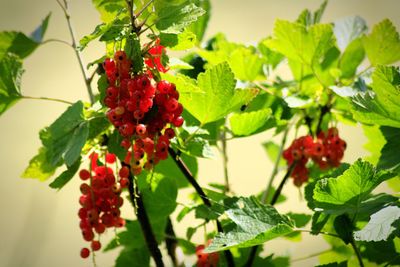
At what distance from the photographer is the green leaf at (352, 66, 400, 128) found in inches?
28.8

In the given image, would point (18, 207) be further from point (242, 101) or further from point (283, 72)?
point (242, 101)

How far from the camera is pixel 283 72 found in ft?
7.80

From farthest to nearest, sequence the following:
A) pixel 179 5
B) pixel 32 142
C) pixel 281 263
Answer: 1. pixel 32 142
2. pixel 281 263
3. pixel 179 5

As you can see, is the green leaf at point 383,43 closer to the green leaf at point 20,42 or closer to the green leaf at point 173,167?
the green leaf at point 173,167

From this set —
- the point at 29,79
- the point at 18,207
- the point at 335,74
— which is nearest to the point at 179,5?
the point at 335,74

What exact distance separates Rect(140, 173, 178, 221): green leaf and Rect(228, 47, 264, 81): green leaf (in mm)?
217

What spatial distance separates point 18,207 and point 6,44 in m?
1.57

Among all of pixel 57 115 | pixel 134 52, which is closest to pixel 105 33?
pixel 134 52

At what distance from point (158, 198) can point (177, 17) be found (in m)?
0.30

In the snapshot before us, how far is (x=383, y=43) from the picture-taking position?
38.3 inches

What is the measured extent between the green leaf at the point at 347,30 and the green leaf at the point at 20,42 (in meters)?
0.49

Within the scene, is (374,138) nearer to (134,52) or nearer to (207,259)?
(207,259)

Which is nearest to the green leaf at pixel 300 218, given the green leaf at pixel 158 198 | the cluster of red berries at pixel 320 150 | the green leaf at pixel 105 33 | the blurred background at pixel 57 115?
the cluster of red berries at pixel 320 150

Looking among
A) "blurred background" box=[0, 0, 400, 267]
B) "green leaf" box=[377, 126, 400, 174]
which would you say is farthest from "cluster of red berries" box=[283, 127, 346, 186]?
"blurred background" box=[0, 0, 400, 267]
